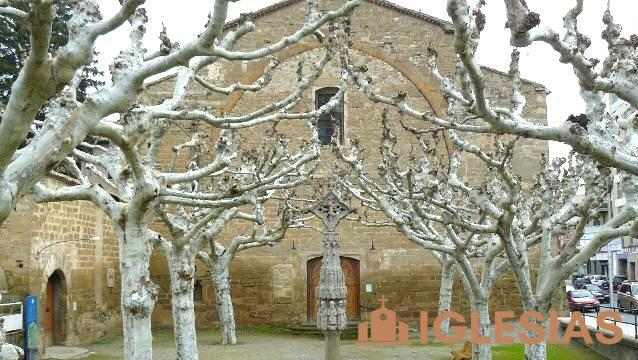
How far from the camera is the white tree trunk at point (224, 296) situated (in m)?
18.5

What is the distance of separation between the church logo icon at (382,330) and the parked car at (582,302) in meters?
10.2

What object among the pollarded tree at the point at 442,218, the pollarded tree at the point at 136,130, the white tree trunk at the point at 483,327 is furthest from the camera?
the white tree trunk at the point at 483,327

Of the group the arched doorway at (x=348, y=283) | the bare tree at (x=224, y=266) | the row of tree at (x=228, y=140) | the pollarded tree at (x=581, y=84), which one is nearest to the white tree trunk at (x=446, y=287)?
the row of tree at (x=228, y=140)

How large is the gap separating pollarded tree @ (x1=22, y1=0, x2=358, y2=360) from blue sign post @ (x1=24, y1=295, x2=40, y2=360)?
4048 mm

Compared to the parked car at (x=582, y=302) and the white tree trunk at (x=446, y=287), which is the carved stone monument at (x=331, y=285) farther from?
the parked car at (x=582, y=302)

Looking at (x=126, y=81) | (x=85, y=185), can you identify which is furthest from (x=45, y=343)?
(x=126, y=81)

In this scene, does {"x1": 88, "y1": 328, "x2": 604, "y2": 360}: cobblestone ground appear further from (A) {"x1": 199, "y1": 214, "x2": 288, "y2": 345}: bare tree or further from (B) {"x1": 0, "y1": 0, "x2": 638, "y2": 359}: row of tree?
(B) {"x1": 0, "y1": 0, "x2": 638, "y2": 359}: row of tree

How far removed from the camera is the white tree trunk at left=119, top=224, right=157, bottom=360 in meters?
8.80

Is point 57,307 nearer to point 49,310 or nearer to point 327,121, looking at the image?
point 49,310

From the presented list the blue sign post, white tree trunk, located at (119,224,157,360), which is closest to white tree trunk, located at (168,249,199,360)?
the blue sign post

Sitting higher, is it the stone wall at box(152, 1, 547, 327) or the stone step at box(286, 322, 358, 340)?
the stone wall at box(152, 1, 547, 327)

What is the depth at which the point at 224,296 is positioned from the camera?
1886cm

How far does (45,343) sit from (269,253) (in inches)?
311

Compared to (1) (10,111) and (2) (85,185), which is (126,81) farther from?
(2) (85,185)
